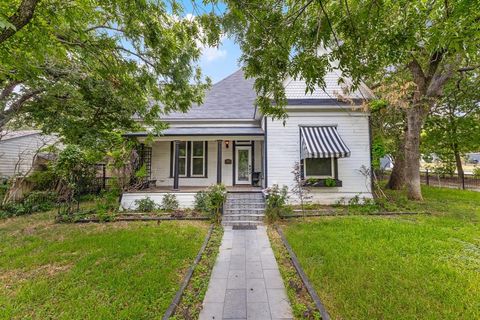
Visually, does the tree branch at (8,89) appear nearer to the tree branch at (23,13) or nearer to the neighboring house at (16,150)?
the neighboring house at (16,150)

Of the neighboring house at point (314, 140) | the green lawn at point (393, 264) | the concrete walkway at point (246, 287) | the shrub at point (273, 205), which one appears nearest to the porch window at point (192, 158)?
the neighboring house at point (314, 140)

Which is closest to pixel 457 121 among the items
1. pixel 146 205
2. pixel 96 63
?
pixel 146 205

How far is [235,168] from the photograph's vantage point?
14.2 metres

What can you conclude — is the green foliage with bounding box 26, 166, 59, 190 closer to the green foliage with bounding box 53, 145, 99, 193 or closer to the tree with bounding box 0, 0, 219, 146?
the green foliage with bounding box 53, 145, 99, 193

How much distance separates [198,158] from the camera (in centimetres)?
1446

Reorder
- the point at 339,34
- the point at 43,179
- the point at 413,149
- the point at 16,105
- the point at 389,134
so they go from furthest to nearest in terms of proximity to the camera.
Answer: the point at 389,134 < the point at 43,179 < the point at 413,149 < the point at 16,105 < the point at 339,34

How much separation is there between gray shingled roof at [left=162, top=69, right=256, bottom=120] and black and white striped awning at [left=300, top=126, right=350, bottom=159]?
4.25 m

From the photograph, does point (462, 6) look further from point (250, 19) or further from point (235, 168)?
point (235, 168)

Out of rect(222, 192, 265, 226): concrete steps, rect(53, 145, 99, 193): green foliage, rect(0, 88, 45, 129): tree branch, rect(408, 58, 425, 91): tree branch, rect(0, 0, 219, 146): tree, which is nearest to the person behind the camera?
rect(0, 0, 219, 146): tree

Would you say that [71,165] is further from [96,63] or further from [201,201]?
[201,201]

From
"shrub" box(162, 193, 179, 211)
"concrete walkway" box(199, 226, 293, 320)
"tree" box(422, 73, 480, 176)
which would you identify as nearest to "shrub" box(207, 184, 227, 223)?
"shrub" box(162, 193, 179, 211)

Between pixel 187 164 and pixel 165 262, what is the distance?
963cm

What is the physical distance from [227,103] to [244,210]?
8.50 metres

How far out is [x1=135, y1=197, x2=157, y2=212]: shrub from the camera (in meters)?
10.4
